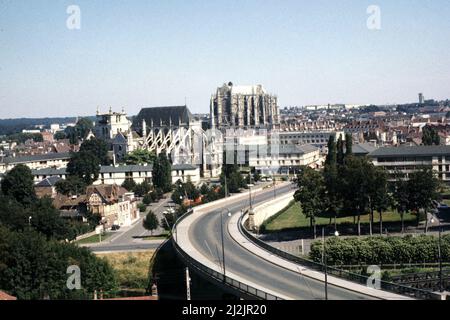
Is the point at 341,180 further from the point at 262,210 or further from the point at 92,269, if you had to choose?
the point at 92,269

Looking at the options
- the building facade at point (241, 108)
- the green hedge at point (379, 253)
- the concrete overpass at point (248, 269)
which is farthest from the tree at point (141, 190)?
the building facade at point (241, 108)

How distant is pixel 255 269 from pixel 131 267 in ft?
26.7

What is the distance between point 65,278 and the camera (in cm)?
2003

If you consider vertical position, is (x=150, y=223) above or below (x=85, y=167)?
below

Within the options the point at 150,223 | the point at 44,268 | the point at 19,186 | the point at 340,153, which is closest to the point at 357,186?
the point at 150,223

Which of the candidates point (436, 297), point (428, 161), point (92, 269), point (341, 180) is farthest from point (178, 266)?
point (428, 161)

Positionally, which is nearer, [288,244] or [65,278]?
[65,278]

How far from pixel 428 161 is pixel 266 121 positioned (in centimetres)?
3570

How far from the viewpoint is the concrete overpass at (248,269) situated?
48.9 feet

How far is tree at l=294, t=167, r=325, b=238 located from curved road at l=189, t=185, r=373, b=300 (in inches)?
137

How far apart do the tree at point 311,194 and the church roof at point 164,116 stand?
3326cm

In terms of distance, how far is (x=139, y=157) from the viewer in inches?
2009

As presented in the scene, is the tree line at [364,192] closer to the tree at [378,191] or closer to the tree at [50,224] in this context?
the tree at [378,191]

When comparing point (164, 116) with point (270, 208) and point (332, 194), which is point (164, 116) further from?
point (332, 194)
